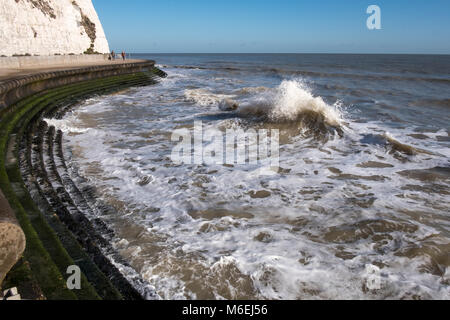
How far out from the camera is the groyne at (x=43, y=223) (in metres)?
1.92

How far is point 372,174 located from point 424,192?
2.75ft

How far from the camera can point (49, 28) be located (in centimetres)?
2038

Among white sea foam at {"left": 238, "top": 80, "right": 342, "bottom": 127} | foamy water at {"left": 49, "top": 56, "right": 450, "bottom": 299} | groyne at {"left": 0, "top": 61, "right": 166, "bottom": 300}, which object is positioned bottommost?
foamy water at {"left": 49, "top": 56, "right": 450, "bottom": 299}

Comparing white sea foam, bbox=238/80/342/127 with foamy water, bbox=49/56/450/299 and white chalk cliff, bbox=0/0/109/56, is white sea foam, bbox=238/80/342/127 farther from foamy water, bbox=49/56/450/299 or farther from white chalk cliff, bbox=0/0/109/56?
white chalk cliff, bbox=0/0/109/56

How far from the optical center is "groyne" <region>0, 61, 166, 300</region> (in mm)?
1922

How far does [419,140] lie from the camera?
7344 mm

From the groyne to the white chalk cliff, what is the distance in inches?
479

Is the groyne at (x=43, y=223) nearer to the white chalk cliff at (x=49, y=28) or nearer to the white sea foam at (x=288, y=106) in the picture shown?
the white sea foam at (x=288, y=106)

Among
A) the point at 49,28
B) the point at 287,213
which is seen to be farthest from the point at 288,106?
the point at 49,28

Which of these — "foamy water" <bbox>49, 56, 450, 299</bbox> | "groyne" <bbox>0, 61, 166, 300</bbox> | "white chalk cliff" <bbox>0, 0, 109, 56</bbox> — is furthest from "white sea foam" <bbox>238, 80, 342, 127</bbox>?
"white chalk cliff" <bbox>0, 0, 109, 56</bbox>

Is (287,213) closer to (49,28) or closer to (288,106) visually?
(288,106)

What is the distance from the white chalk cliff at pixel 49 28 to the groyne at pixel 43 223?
39.9 feet

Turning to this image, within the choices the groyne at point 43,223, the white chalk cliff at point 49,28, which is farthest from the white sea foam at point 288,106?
the white chalk cliff at point 49,28

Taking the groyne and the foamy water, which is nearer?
the groyne
